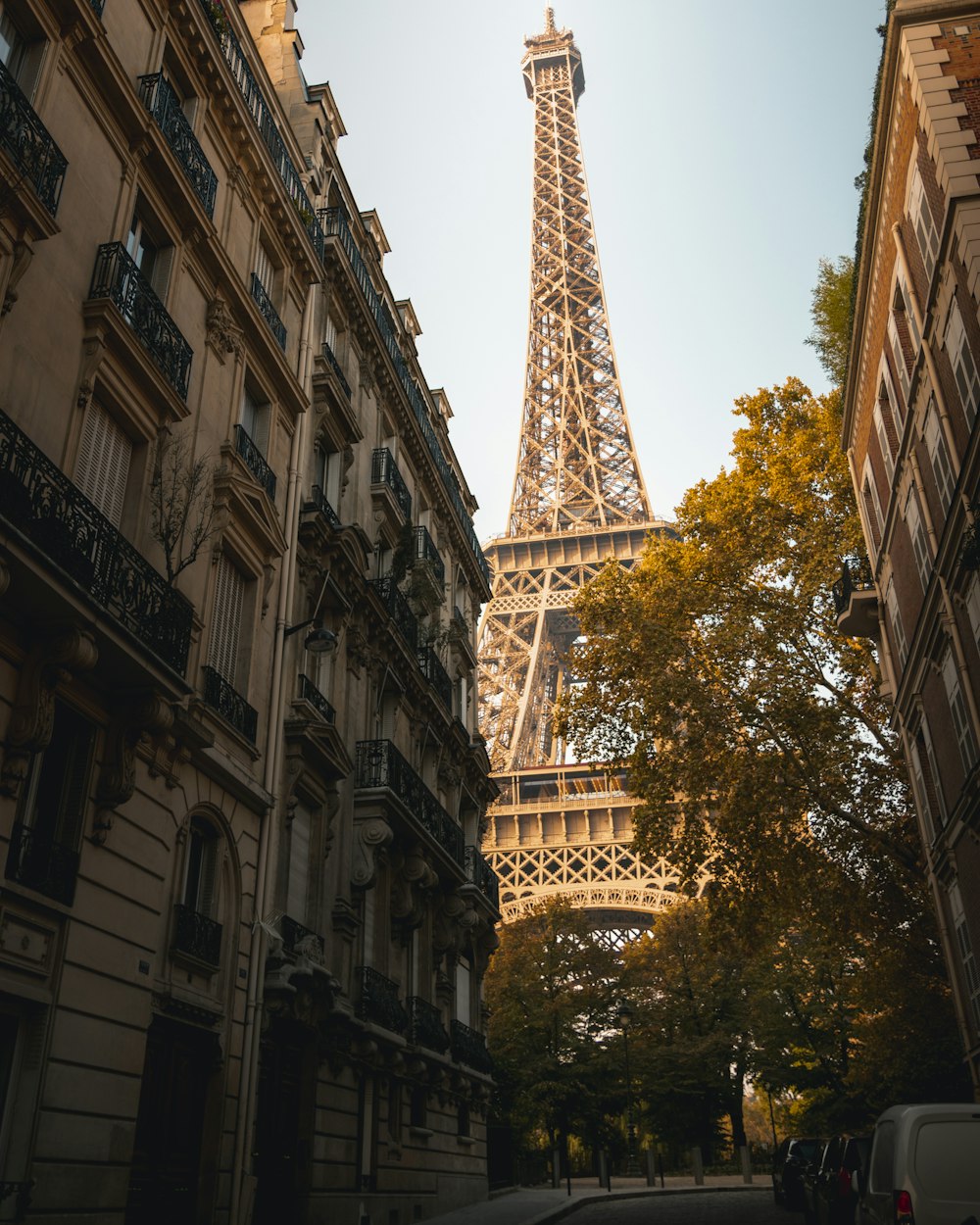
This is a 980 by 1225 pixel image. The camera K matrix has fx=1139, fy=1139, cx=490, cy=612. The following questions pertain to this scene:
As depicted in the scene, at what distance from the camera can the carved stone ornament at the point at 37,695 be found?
10.5 metres

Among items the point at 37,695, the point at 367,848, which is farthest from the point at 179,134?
the point at 367,848

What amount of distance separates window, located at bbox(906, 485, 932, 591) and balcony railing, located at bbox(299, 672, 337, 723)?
1094 centimetres

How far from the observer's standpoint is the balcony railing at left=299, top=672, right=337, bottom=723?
62.8 ft

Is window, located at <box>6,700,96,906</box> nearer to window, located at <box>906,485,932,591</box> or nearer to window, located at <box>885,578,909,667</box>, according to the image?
window, located at <box>906,485,932,591</box>

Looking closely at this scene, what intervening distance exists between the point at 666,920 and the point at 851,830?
25.2m

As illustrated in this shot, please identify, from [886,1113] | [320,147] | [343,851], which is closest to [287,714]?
[343,851]

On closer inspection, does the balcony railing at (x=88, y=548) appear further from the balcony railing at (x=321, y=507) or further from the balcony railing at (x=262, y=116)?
the balcony railing at (x=262, y=116)

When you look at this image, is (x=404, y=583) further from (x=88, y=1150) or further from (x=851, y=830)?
(x=88, y=1150)

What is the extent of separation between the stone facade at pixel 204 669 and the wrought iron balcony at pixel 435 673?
0.30 m

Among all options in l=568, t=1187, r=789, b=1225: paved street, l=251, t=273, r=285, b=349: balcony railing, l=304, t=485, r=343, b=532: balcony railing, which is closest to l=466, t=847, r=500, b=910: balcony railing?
l=568, t=1187, r=789, b=1225: paved street

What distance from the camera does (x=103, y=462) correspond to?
13.6 metres

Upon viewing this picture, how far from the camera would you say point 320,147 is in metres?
24.4

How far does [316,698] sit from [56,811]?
8181mm

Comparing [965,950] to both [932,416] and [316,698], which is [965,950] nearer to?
[932,416]
